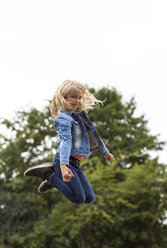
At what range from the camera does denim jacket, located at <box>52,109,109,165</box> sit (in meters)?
2.87

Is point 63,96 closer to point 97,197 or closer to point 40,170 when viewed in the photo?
point 40,170

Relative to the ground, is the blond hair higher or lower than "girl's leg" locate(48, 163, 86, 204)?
higher

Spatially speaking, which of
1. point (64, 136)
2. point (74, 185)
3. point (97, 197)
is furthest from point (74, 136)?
point (97, 197)

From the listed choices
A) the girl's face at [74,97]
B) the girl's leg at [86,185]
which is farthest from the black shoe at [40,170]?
the girl's face at [74,97]

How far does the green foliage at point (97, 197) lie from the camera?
1697cm

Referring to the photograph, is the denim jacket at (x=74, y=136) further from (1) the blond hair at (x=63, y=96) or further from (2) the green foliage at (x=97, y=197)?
(2) the green foliage at (x=97, y=197)

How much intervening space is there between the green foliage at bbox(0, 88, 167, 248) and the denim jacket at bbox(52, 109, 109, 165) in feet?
39.3

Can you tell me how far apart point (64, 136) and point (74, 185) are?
2.06 ft

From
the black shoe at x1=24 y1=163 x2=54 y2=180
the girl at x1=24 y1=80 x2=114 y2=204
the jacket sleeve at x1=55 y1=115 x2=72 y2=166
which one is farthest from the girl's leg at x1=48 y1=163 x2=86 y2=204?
the jacket sleeve at x1=55 y1=115 x2=72 y2=166

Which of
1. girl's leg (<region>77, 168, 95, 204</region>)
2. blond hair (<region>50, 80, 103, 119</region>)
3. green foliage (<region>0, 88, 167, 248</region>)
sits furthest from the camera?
green foliage (<region>0, 88, 167, 248</region>)

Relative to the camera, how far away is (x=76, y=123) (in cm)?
321

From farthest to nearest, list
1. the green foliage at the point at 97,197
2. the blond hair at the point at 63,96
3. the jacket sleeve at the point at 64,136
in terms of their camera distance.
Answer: the green foliage at the point at 97,197, the blond hair at the point at 63,96, the jacket sleeve at the point at 64,136

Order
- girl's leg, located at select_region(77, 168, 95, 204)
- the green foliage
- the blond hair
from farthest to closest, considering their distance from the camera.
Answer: the green foliage, girl's leg, located at select_region(77, 168, 95, 204), the blond hair

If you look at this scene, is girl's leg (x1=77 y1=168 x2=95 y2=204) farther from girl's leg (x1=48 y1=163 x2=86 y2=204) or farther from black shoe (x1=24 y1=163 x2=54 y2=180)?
black shoe (x1=24 y1=163 x2=54 y2=180)
